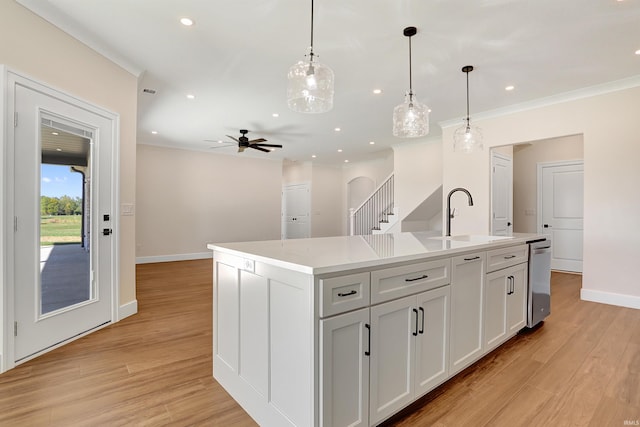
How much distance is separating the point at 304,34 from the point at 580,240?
6.38 meters

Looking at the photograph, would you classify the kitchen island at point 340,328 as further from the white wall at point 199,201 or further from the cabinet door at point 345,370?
the white wall at point 199,201

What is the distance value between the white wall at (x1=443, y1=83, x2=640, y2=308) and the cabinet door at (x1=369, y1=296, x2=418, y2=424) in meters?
3.91

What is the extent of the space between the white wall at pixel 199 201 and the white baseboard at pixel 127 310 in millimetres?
3885

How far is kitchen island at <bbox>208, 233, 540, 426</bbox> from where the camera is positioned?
137 cm

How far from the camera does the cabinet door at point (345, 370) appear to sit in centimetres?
135

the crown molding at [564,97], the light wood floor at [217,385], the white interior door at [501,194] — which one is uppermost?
the crown molding at [564,97]

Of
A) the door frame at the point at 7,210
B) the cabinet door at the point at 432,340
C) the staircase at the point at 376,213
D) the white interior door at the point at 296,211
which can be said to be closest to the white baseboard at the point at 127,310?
the door frame at the point at 7,210

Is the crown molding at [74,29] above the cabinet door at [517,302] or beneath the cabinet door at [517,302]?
above

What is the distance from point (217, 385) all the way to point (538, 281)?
10.0 ft

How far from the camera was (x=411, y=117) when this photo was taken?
2.88 m

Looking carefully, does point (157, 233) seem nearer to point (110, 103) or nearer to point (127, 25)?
point (110, 103)

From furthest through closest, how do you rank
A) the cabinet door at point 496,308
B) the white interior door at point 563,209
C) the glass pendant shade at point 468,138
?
the white interior door at point 563,209
the glass pendant shade at point 468,138
the cabinet door at point 496,308

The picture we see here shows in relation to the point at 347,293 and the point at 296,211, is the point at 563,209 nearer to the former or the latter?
the point at 347,293

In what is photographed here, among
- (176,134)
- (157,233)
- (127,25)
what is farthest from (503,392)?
(157,233)
